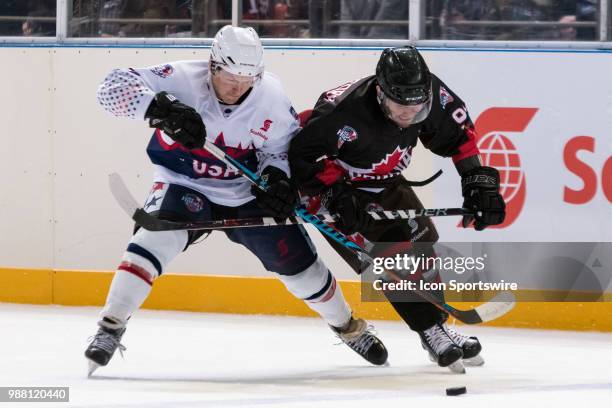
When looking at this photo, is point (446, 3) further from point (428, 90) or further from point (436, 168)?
point (428, 90)

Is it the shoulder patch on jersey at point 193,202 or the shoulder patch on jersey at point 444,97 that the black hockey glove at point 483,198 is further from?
the shoulder patch on jersey at point 193,202

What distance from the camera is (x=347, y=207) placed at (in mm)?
3637

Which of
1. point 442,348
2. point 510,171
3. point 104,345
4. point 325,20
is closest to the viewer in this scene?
point 104,345

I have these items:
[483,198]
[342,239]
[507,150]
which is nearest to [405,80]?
[483,198]

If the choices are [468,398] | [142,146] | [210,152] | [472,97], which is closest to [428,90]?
[210,152]

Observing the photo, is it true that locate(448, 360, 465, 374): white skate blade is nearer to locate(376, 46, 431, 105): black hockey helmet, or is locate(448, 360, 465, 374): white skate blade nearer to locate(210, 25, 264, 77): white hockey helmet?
locate(376, 46, 431, 105): black hockey helmet

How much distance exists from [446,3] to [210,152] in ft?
5.54

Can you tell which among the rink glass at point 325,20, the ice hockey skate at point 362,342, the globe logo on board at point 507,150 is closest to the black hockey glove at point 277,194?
the ice hockey skate at point 362,342

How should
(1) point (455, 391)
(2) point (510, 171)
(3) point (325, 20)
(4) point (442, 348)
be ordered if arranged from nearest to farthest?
(1) point (455, 391) → (4) point (442, 348) → (2) point (510, 171) → (3) point (325, 20)

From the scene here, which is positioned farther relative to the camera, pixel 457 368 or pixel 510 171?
pixel 510 171

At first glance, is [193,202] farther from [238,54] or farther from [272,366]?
[272,366]

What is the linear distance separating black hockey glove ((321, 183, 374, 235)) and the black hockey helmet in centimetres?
34

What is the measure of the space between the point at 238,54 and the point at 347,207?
0.55 m

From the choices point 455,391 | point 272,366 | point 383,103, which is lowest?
point 272,366
